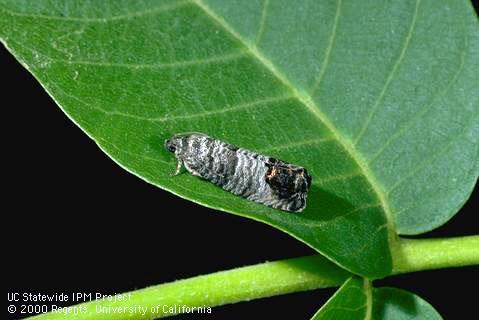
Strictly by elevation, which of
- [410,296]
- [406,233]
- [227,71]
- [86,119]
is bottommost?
[410,296]

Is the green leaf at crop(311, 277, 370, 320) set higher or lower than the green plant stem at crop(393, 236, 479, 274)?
lower

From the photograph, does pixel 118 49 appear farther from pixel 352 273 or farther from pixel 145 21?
pixel 352 273

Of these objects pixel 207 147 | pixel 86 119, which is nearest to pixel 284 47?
pixel 207 147

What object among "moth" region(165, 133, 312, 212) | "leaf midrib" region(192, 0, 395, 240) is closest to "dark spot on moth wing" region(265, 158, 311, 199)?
"moth" region(165, 133, 312, 212)

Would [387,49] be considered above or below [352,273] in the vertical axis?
above

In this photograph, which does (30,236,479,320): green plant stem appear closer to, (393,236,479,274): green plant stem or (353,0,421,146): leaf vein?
(393,236,479,274): green plant stem
